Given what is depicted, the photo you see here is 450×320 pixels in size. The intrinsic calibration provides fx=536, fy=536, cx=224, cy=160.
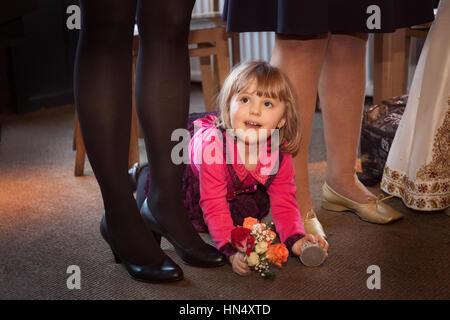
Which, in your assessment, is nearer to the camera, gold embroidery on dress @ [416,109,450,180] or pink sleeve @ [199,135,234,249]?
pink sleeve @ [199,135,234,249]

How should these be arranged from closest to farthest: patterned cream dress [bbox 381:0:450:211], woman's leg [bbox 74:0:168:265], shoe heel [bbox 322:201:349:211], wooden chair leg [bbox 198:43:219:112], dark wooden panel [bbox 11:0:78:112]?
1. woman's leg [bbox 74:0:168:265]
2. patterned cream dress [bbox 381:0:450:211]
3. shoe heel [bbox 322:201:349:211]
4. wooden chair leg [bbox 198:43:219:112]
5. dark wooden panel [bbox 11:0:78:112]

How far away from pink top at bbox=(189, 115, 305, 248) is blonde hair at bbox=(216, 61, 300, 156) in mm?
38

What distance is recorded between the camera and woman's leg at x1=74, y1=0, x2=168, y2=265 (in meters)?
0.93

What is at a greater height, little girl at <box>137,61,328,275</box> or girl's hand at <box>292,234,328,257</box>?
little girl at <box>137,61,328,275</box>

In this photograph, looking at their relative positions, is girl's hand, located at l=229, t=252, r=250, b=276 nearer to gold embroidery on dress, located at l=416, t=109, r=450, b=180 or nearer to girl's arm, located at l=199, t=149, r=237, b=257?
girl's arm, located at l=199, t=149, r=237, b=257

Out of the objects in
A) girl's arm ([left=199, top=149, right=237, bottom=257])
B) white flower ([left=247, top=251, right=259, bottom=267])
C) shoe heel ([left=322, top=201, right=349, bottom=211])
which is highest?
girl's arm ([left=199, top=149, right=237, bottom=257])

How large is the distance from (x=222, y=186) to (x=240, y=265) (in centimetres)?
19

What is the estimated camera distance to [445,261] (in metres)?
1.12

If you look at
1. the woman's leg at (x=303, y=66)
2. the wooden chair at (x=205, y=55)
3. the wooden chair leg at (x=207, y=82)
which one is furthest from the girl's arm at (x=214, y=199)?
the wooden chair leg at (x=207, y=82)

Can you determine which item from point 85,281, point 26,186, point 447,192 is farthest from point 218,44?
point 85,281

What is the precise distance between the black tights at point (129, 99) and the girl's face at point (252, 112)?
0.13m

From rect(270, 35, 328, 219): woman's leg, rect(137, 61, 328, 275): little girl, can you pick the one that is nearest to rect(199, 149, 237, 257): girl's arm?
rect(137, 61, 328, 275): little girl

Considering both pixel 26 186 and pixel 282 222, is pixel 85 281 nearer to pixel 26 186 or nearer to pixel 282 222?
pixel 282 222

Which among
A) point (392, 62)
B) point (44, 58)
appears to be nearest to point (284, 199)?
point (392, 62)
